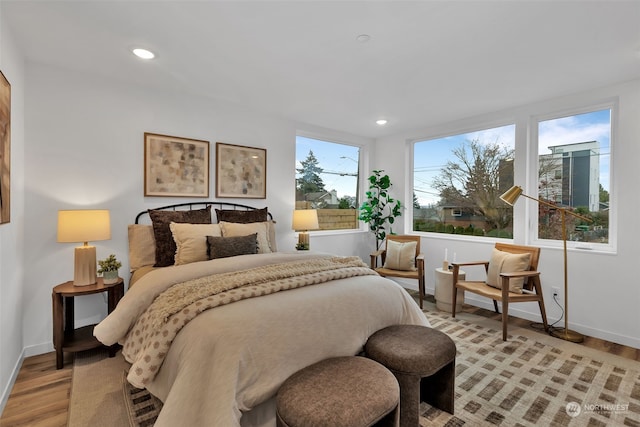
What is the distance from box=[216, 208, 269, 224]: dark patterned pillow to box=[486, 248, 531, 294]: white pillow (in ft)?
8.84

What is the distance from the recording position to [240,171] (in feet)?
12.8

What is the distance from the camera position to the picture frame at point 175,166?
3244 millimetres

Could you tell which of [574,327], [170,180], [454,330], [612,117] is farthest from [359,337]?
[612,117]

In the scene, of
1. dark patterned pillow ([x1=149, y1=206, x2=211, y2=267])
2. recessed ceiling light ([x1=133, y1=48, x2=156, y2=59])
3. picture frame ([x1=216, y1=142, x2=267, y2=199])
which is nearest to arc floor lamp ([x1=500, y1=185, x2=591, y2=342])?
picture frame ([x1=216, y1=142, x2=267, y2=199])

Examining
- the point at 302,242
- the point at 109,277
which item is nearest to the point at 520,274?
the point at 302,242

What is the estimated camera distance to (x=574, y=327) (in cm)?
332

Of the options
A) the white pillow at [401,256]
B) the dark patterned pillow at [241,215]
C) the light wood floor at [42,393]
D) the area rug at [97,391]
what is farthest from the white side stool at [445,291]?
the area rug at [97,391]

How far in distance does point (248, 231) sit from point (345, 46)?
1.93 meters

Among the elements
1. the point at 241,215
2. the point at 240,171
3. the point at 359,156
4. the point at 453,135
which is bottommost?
the point at 241,215

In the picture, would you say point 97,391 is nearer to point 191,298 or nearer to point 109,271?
point 109,271

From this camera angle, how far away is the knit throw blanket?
167 centimetres

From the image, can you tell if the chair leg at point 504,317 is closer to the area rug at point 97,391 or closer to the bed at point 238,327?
the bed at point 238,327

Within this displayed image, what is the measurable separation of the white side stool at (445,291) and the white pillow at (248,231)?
7.23 ft

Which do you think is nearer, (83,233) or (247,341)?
(247,341)
